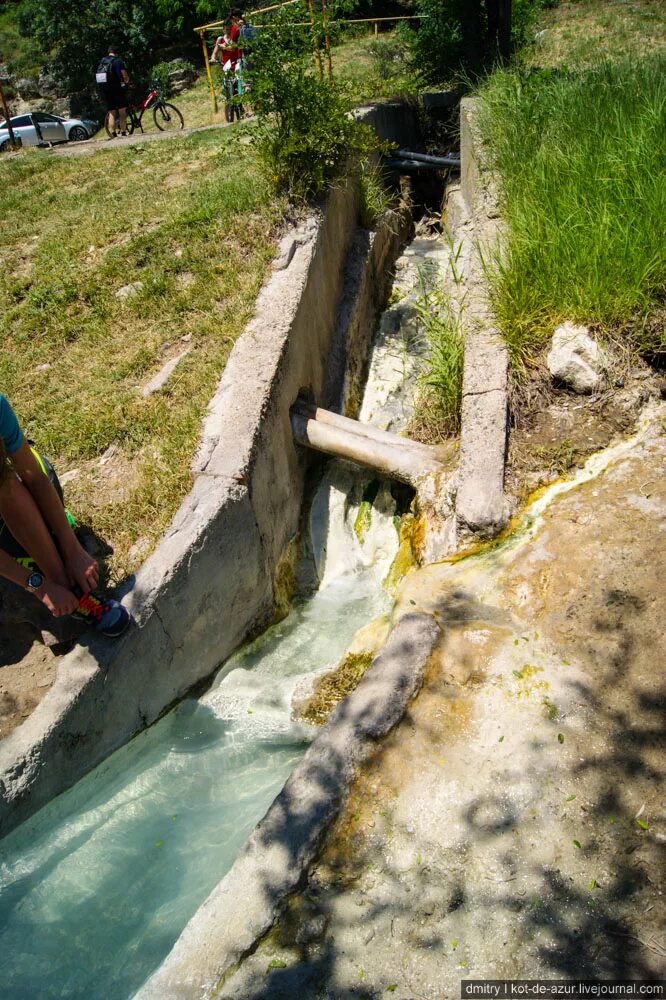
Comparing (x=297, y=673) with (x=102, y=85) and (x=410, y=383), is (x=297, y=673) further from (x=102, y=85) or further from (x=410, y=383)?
(x=102, y=85)

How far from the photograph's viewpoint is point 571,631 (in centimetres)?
309

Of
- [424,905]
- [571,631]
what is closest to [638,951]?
[424,905]

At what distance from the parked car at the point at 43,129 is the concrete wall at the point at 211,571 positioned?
15.9 metres

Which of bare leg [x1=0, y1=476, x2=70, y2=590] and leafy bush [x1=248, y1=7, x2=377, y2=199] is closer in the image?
bare leg [x1=0, y1=476, x2=70, y2=590]

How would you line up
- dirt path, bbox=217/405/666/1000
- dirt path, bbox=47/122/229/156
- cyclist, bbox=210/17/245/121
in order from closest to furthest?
1. dirt path, bbox=217/405/666/1000
2. dirt path, bbox=47/122/229/156
3. cyclist, bbox=210/17/245/121

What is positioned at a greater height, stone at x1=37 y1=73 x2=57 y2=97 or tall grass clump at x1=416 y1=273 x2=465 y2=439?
stone at x1=37 y1=73 x2=57 y2=97

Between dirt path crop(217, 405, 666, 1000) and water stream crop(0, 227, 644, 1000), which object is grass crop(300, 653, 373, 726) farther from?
dirt path crop(217, 405, 666, 1000)

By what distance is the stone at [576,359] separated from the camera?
420cm

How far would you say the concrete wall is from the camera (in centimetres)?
319

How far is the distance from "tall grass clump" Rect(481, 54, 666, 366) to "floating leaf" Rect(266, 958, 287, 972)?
11.5 ft

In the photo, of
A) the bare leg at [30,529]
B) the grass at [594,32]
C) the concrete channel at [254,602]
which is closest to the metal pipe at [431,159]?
the grass at [594,32]

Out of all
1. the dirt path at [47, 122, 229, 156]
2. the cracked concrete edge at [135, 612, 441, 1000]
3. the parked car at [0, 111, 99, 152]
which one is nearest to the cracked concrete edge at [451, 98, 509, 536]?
the cracked concrete edge at [135, 612, 441, 1000]

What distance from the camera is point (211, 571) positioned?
12.8 ft

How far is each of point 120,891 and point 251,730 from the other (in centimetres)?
98
